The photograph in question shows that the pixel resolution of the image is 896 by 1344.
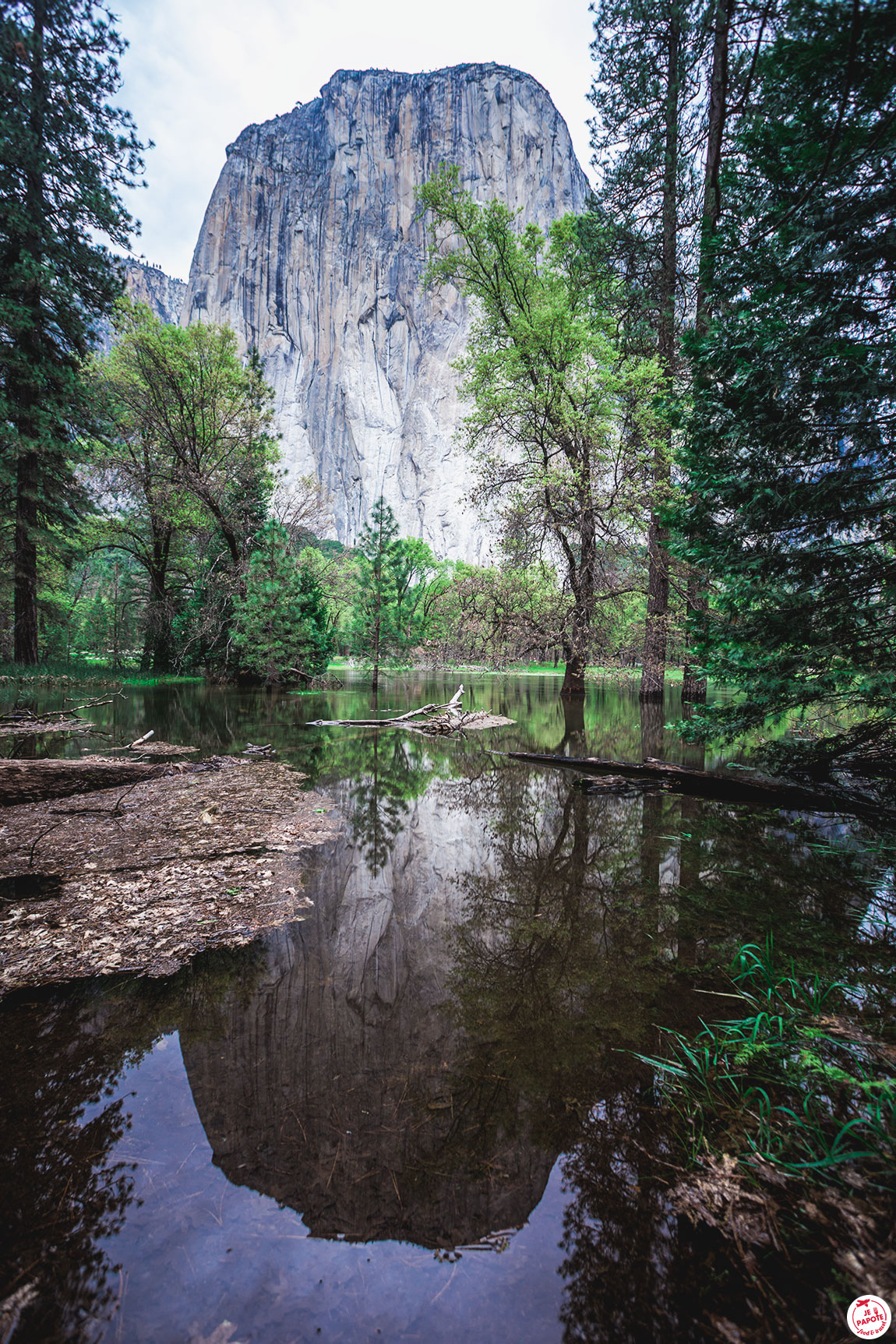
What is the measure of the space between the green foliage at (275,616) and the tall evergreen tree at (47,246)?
22.0 feet

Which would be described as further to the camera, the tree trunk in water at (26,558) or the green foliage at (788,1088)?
the tree trunk in water at (26,558)

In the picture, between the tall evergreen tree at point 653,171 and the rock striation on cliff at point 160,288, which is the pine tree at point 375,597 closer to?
the tall evergreen tree at point 653,171

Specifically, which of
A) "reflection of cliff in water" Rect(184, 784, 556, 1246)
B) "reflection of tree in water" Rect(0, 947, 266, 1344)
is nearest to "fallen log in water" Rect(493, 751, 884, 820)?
"reflection of cliff in water" Rect(184, 784, 556, 1246)

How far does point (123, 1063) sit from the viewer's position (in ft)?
7.32

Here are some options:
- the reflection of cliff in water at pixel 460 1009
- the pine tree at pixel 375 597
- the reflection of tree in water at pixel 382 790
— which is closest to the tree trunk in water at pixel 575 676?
the reflection of tree in water at pixel 382 790

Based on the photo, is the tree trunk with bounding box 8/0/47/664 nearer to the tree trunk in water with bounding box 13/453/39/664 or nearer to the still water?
the tree trunk in water with bounding box 13/453/39/664

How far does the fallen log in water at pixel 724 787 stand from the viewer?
5375 millimetres

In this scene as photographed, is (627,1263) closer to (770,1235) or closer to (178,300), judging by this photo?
(770,1235)

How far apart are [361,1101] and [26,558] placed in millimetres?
16664

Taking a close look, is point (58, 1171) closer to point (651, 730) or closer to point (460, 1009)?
point (460, 1009)

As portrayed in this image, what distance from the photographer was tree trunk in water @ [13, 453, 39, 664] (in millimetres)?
13383

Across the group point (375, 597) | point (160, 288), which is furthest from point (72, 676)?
point (160, 288)

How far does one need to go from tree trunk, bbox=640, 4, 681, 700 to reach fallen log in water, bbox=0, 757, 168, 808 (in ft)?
35.6

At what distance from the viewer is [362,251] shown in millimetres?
89125
